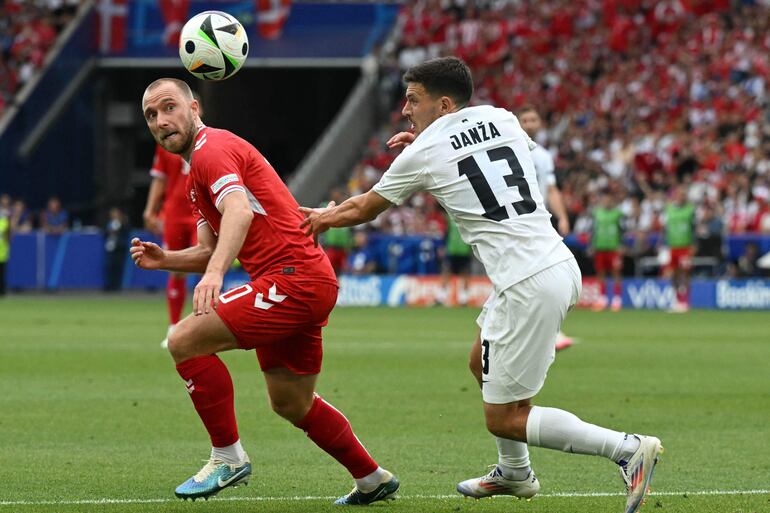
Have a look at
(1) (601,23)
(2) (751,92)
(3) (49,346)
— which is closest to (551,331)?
(3) (49,346)

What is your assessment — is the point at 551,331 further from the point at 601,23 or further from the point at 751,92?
the point at 601,23

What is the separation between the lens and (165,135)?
718cm

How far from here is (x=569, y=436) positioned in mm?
6527

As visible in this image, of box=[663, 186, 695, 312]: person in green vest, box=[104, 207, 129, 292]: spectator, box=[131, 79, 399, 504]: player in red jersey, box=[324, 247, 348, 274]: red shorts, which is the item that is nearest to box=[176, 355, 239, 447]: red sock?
box=[131, 79, 399, 504]: player in red jersey

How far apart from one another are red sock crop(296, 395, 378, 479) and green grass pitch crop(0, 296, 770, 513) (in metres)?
0.22

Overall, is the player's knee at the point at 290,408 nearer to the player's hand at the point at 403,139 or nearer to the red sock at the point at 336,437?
the red sock at the point at 336,437

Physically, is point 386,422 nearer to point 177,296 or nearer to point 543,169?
point 543,169

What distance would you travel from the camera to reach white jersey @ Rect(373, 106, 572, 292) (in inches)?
259

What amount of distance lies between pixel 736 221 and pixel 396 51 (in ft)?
40.7

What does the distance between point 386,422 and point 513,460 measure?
11.1 feet

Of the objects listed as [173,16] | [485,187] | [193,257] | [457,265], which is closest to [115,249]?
[173,16]

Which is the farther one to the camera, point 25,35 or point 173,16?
point 25,35

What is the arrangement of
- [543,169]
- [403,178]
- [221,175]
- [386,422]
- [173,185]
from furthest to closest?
[173,185], [543,169], [386,422], [221,175], [403,178]

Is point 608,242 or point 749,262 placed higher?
point 608,242
